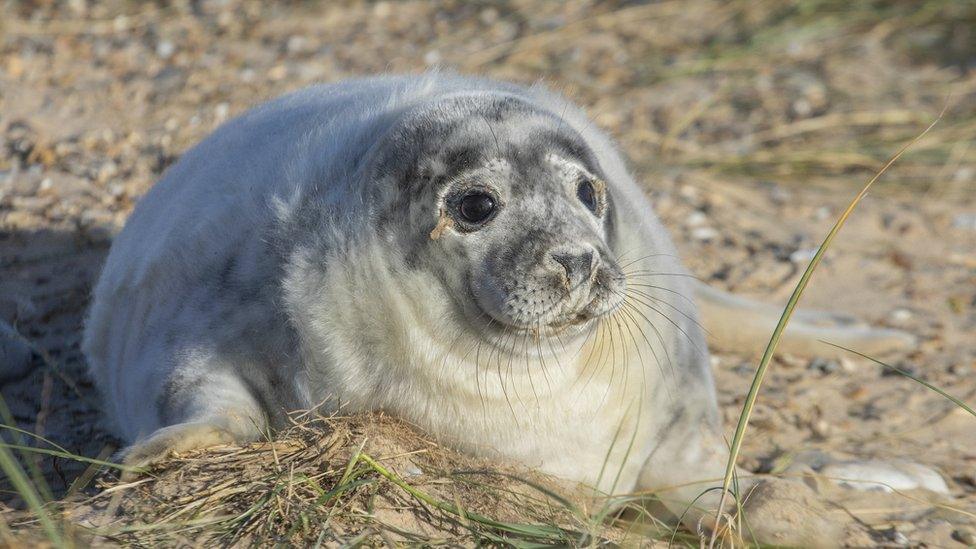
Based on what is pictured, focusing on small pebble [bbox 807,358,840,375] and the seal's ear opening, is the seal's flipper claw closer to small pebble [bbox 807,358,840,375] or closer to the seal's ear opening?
the seal's ear opening

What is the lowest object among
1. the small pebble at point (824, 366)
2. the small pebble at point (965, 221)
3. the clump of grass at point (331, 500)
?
the clump of grass at point (331, 500)

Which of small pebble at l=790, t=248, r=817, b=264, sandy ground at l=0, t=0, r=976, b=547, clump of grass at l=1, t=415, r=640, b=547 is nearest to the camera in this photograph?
clump of grass at l=1, t=415, r=640, b=547

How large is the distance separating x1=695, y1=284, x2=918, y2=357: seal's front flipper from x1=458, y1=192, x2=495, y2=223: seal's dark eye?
1629 mm

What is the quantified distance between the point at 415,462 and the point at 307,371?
0.32m

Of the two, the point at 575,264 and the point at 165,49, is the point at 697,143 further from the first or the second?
the point at 575,264

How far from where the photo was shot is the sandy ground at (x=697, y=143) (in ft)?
11.9

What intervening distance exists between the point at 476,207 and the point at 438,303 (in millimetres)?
228

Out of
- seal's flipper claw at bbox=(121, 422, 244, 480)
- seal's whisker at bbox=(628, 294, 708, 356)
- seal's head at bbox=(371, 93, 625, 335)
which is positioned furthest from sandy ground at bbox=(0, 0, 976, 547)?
seal's head at bbox=(371, 93, 625, 335)

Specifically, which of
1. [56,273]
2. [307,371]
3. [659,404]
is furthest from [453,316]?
[56,273]

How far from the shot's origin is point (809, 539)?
252cm

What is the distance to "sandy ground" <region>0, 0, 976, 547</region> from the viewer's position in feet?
11.9

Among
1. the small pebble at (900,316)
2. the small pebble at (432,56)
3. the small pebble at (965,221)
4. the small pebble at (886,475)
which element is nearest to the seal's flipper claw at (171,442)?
the small pebble at (886,475)

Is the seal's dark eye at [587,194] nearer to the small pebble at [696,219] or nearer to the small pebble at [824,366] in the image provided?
the small pebble at [824,366]

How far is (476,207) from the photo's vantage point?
2465 millimetres
